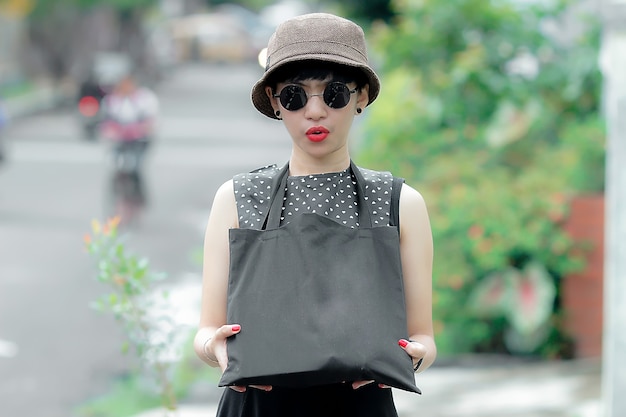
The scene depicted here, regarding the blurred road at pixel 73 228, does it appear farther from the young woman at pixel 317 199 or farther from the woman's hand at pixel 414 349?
the woman's hand at pixel 414 349

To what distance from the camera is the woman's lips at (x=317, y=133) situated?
8.87 feet

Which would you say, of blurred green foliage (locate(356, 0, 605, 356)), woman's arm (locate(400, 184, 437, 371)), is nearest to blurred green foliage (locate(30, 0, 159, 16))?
blurred green foliage (locate(356, 0, 605, 356))

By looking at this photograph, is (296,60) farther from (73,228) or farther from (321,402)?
(73,228)

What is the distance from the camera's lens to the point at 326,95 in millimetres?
2695

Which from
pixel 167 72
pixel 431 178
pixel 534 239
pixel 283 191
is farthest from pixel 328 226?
pixel 167 72

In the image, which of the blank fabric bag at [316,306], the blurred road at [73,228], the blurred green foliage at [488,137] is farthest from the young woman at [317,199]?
the blurred green foliage at [488,137]

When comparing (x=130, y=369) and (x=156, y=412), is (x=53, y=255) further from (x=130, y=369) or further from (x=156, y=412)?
(x=156, y=412)

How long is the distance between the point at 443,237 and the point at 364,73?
5.19 meters

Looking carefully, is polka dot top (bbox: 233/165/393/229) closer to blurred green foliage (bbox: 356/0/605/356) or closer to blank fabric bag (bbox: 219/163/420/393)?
blank fabric bag (bbox: 219/163/420/393)

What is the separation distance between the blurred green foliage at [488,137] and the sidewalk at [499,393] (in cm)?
52

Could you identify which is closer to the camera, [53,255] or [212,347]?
[212,347]

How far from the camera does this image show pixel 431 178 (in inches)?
323

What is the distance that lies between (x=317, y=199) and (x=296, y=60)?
0.32 metres

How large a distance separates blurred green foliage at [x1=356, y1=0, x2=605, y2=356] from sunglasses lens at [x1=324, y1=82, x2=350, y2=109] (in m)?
5.00
